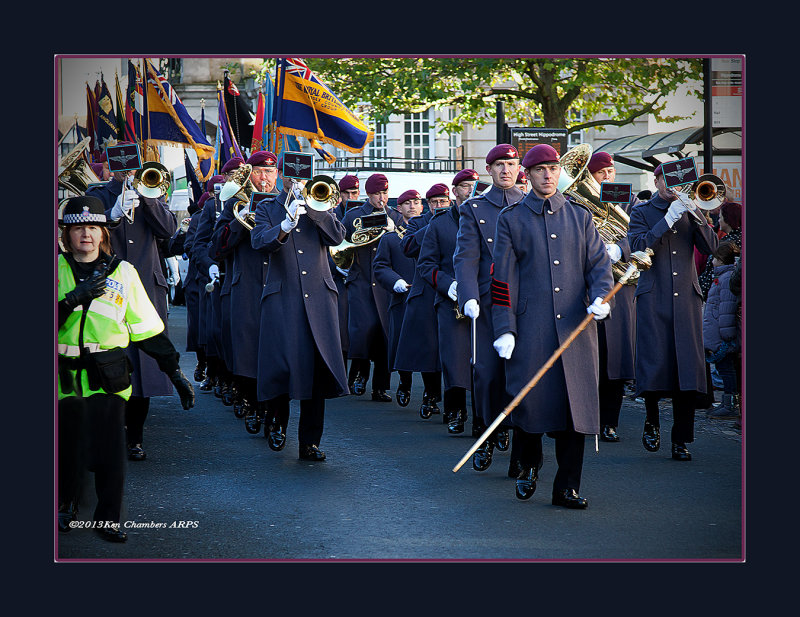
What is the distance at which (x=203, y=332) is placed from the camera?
46.7ft

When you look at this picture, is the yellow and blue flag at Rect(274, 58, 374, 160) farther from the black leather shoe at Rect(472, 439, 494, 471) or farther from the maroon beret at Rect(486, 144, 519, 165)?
the black leather shoe at Rect(472, 439, 494, 471)

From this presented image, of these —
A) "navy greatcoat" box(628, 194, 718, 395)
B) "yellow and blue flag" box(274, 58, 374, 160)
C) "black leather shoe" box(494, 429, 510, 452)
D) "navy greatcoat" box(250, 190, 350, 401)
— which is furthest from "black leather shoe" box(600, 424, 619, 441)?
"yellow and blue flag" box(274, 58, 374, 160)

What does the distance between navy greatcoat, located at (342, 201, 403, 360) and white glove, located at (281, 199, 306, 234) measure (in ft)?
14.9

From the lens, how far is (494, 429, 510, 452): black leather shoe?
981cm

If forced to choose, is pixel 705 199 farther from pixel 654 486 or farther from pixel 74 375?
pixel 74 375

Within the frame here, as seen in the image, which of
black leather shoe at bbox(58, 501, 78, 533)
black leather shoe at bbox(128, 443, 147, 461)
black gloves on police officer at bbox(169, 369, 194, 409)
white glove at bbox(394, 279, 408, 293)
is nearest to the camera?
black leather shoe at bbox(58, 501, 78, 533)

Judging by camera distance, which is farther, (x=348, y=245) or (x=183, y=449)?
(x=348, y=245)

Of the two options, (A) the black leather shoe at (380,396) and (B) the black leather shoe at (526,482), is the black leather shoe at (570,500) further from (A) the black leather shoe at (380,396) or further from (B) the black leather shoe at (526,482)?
(A) the black leather shoe at (380,396)

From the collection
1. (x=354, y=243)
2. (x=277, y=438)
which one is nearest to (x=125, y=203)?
(x=277, y=438)

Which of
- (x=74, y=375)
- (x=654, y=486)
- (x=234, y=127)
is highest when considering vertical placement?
(x=234, y=127)

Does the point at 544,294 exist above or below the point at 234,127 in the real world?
below

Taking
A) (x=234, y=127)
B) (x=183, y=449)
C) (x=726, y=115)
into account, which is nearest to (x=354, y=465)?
(x=183, y=449)

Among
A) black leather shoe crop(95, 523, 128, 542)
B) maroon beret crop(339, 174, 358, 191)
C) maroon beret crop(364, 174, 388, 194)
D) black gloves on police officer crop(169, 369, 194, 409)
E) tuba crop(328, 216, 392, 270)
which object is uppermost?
maroon beret crop(339, 174, 358, 191)

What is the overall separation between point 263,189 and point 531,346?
11.2 ft
